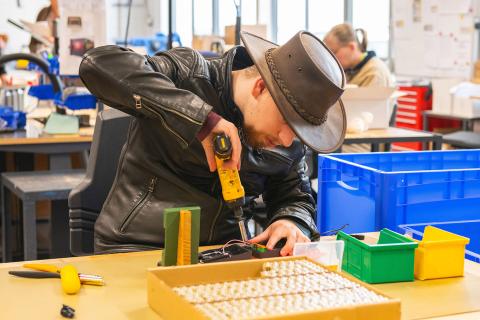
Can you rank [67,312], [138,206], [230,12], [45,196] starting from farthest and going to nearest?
[230,12], [45,196], [138,206], [67,312]

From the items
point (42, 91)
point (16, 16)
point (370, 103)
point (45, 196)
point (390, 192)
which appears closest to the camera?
point (390, 192)

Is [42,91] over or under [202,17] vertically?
under

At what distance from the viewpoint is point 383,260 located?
4.73 ft

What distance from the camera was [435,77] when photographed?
697 centimetres

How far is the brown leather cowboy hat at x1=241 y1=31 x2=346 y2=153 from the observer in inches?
61.6

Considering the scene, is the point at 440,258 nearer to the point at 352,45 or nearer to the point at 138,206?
the point at 138,206

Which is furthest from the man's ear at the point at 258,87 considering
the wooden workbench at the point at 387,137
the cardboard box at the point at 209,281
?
the wooden workbench at the point at 387,137

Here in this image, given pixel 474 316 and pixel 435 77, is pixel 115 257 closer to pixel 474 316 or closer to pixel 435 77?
pixel 474 316

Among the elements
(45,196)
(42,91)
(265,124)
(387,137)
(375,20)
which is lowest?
(45,196)

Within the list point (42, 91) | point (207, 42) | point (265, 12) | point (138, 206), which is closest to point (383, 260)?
point (138, 206)

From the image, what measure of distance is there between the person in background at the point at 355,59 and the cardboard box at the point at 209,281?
380 cm

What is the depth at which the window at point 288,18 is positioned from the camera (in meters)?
9.42

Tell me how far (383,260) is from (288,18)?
28.0 ft

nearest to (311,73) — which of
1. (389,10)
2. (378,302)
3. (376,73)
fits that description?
(378,302)
